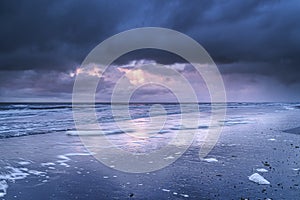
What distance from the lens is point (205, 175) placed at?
8445mm

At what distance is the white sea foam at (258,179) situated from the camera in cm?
762

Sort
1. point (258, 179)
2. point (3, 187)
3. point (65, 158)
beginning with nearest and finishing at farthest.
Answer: point (3, 187) < point (258, 179) < point (65, 158)

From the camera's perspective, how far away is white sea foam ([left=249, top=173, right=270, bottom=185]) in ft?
25.0

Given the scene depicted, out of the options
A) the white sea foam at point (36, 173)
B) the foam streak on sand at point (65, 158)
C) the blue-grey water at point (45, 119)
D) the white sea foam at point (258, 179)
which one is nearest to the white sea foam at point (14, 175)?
the white sea foam at point (36, 173)

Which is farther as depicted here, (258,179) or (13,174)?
(13,174)

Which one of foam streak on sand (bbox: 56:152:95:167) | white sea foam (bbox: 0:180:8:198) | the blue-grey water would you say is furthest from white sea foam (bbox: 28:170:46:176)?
the blue-grey water

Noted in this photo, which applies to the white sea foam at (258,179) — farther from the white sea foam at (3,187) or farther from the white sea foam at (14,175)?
the white sea foam at (14,175)

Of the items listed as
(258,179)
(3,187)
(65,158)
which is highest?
(258,179)

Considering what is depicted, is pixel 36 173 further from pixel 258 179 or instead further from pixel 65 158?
pixel 258 179

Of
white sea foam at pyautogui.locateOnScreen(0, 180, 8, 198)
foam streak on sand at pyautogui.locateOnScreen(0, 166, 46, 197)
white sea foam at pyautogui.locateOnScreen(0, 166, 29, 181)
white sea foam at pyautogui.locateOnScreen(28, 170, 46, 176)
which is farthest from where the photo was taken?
white sea foam at pyautogui.locateOnScreen(28, 170, 46, 176)

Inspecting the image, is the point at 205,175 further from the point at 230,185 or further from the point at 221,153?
the point at 221,153

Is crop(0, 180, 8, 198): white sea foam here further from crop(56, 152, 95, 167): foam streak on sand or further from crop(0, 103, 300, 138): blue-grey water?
crop(0, 103, 300, 138): blue-grey water

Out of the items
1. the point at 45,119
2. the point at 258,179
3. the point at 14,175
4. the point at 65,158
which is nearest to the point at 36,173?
the point at 14,175

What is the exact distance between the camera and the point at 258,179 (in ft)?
25.6
